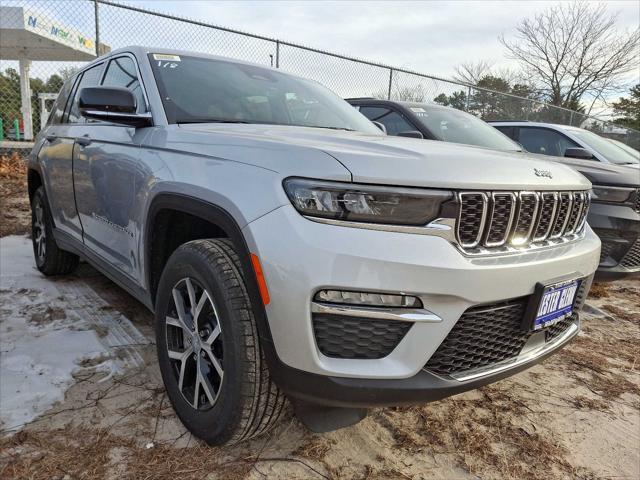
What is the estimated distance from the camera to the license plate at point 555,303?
5.65 ft

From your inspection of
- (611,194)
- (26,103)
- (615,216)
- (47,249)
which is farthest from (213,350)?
(26,103)

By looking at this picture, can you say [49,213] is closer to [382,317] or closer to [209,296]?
[209,296]

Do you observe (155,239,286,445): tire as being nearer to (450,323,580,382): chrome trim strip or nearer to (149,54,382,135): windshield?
(450,323,580,382): chrome trim strip

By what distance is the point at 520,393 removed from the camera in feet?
8.26

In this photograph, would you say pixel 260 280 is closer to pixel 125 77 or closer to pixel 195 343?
pixel 195 343

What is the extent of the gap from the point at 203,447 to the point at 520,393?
1.67 m

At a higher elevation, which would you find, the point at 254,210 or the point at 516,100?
the point at 516,100

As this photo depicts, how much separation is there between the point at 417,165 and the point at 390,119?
3.70 meters

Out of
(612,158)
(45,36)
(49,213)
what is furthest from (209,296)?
(45,36)

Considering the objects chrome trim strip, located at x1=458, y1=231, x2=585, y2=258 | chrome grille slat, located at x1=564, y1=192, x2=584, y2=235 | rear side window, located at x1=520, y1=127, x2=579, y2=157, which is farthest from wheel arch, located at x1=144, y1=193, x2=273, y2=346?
rear side window, located at x1=520, y1=127, x2=579, y2=157

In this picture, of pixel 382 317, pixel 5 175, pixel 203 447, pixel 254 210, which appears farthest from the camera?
pixel 5 175

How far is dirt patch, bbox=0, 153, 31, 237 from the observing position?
5881 millimetres

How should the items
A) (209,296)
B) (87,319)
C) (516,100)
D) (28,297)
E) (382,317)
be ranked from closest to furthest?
(382,317)
(209,296)
(87,319)
(28,297)
(516,100)

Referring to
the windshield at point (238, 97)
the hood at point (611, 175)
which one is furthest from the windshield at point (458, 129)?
the windshield at point (238, 97)
